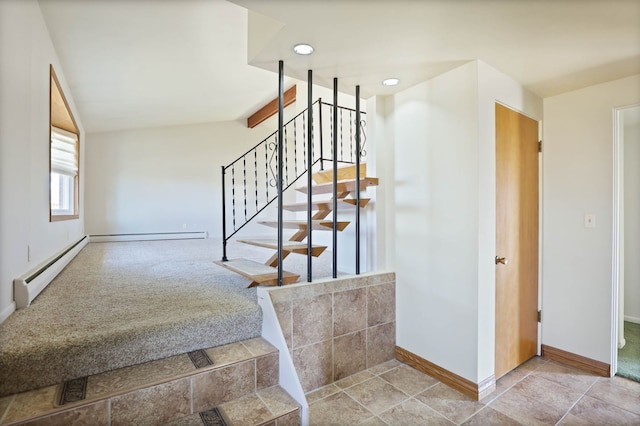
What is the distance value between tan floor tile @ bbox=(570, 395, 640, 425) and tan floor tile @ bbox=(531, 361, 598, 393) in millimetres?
144

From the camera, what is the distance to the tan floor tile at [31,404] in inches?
46.8

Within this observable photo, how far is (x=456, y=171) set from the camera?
84.0 inches

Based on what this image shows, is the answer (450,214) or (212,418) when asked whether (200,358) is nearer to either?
(212,418)

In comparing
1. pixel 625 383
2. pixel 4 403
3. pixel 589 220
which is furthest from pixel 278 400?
pixel 589 220

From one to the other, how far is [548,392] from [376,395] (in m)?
1.15

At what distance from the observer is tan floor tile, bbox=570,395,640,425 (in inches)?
70.2

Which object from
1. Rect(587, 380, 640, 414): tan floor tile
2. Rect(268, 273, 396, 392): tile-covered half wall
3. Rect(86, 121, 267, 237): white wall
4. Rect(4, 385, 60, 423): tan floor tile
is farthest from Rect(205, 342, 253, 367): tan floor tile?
Rect(86, 121, 267, 237): white wall

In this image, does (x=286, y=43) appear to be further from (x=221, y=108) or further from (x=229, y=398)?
(x=221, y=108)

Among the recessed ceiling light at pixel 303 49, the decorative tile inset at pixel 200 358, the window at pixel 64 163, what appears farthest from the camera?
the window at pixel 64 163

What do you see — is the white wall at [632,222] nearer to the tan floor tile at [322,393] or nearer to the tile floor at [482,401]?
the tile floor at [482,401]

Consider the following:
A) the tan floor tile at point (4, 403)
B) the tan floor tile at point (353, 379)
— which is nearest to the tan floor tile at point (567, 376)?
the tan floor tile at point (353, 379)

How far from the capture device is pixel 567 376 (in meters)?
2.28

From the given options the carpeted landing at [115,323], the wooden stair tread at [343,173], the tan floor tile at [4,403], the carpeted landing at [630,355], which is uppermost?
the wooden stair tread at [343,173]

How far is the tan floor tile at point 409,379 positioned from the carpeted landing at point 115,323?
3.41 ft
